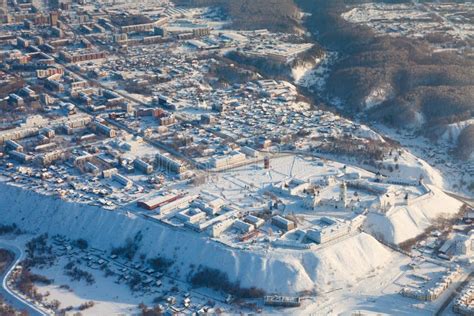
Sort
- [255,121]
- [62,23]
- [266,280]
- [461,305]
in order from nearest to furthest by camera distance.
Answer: [461,305]
[266,280]
[255,121]
[62,23]

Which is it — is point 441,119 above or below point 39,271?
above

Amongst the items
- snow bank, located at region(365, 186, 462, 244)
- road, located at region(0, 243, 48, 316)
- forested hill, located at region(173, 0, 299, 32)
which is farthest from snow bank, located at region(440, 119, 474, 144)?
forested hill, located at region(173, 0, 299, 32)

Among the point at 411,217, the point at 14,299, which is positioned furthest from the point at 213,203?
the point at 14,299

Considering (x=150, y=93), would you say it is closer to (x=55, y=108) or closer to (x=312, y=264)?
(x=55, y=108)

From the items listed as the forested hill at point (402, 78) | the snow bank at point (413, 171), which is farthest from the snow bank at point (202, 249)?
the forested hill at point (402, 78)

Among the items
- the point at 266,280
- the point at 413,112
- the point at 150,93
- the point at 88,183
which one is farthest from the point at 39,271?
the point at 413,112

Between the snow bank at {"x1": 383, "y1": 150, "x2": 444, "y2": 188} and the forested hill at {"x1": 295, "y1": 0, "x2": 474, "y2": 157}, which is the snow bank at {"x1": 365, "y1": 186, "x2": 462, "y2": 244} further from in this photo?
the forested hill at {"x1": 295, "y1": 0, "x2": 474, "y2": 157}
